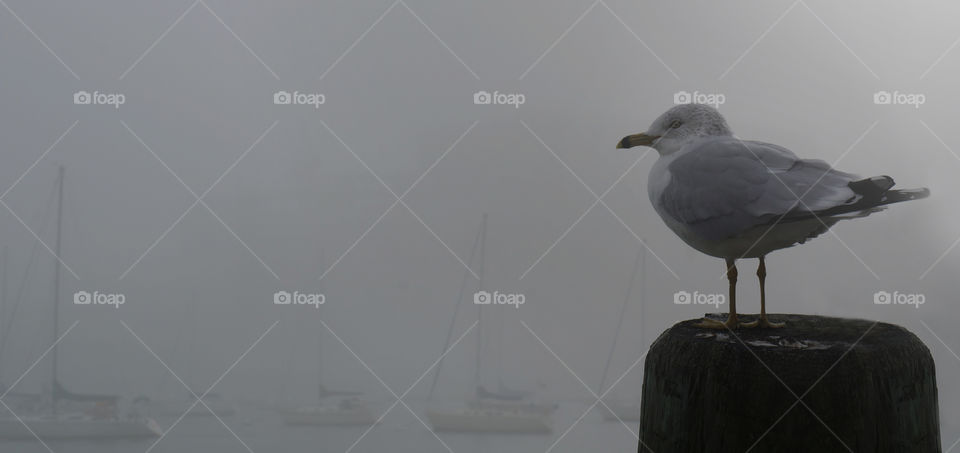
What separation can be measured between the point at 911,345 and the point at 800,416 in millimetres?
278

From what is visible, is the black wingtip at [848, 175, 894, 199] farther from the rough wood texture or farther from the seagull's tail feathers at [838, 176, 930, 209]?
the rough wood texture

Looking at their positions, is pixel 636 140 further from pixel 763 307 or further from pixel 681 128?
pixel 763 307

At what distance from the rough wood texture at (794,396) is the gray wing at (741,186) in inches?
12.8

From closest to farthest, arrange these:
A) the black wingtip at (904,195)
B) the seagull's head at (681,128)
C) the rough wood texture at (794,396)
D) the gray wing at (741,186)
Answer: the rough wood texture at (794,396), the black wingtip at (904,195), the gray wing at (741,186), the seagull's head at (681,128)

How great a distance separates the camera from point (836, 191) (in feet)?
4.71

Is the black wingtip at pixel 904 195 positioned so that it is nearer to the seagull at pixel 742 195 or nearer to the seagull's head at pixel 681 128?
the seagull at pixel 742 195

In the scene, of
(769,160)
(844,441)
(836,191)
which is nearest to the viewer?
(844,441)

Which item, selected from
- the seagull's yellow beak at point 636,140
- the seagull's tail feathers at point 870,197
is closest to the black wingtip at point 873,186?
the seagull's tail feathers at point 870,197

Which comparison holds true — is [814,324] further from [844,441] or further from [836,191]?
[844,441]

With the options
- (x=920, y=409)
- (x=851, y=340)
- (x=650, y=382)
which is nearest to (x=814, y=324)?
(x=851, y=340)

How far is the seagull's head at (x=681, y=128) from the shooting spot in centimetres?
171

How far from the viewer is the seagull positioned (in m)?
1.45

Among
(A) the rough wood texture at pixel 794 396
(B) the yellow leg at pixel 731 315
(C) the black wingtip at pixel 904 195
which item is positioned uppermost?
(C) the black wingtip at pixel 904 195

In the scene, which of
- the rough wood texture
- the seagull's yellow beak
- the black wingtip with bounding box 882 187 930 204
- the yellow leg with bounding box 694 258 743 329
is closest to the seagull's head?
the seagull's yellow beak
